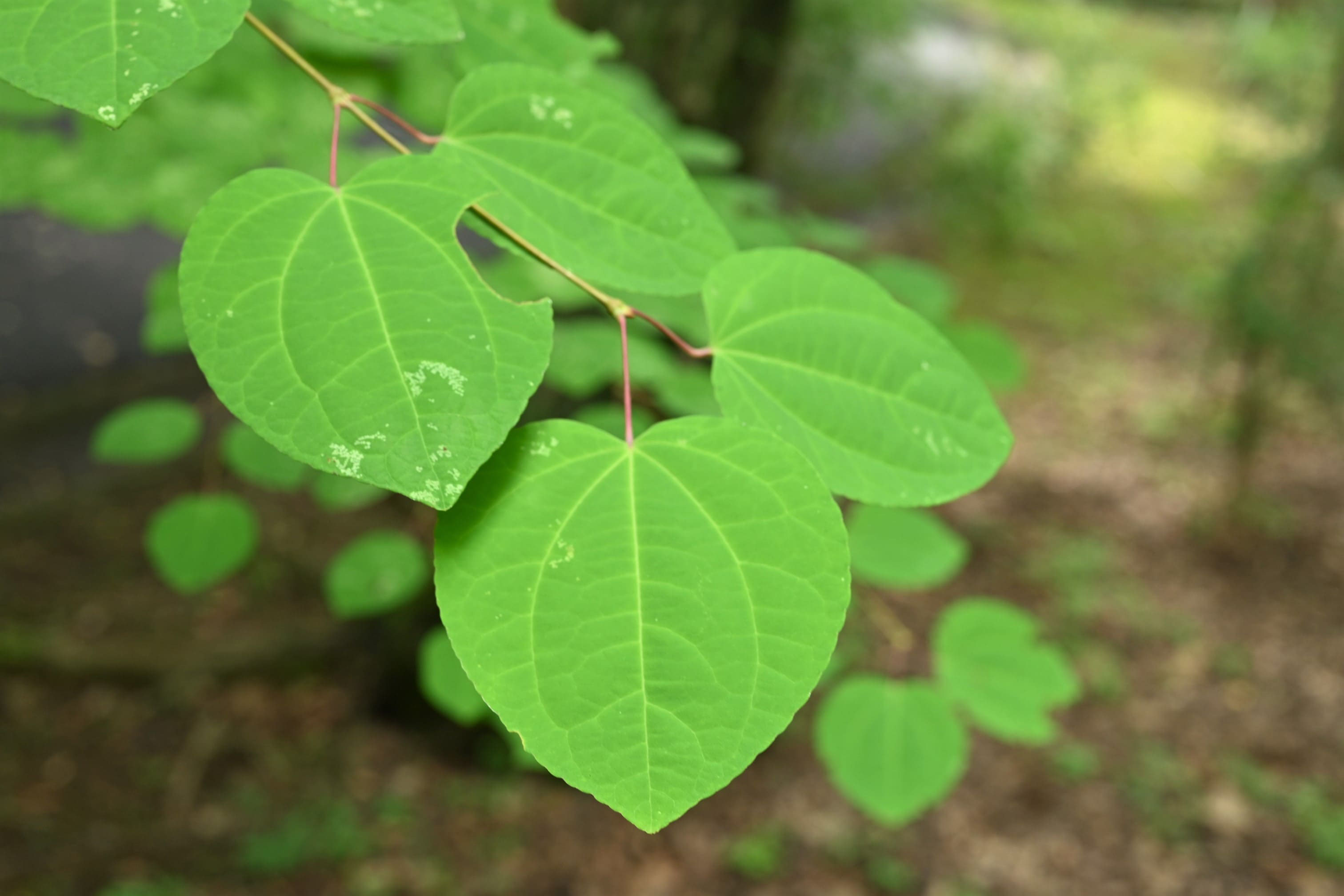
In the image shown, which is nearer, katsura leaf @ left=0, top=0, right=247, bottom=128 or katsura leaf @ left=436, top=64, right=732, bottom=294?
katsura leaf @ left=0, top=0, right=247, bottom=128

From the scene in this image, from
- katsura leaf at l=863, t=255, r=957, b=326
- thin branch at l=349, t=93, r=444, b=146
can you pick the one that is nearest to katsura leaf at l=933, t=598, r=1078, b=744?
katsura leaf at l=863, t=255, r=957, b=326

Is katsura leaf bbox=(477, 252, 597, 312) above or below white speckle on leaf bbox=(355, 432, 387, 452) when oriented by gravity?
below

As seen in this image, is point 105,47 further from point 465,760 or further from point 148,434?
point 465,760

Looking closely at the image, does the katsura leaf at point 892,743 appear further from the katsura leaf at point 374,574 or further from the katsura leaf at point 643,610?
the katsura leaf at point 643,610

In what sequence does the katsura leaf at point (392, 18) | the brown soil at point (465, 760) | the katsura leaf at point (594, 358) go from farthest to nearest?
the brown soil at point (465, 760) < the katsura leaf at point (594, 358) < the katsura leaf at point (392, 18)

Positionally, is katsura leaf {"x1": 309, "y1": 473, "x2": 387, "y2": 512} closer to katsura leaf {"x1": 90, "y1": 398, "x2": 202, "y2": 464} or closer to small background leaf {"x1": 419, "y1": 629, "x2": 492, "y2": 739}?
small background leaf {"x1": 419, "y1": 629, "x2": 492, "y2": 739}

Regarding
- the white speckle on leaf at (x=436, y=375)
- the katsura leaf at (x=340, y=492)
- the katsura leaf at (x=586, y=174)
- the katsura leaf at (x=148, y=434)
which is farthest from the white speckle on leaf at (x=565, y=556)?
the katsura leaf at (x=148, y=434)

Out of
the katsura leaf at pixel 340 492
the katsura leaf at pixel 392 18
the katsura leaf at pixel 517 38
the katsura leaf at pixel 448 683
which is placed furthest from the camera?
the katsura leaf at pixel 448 683
